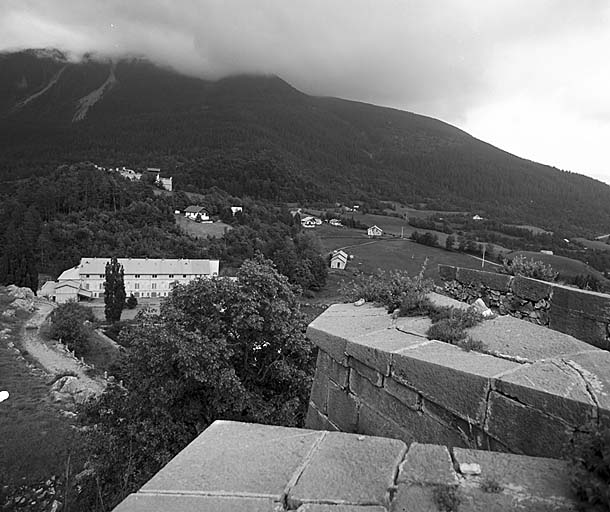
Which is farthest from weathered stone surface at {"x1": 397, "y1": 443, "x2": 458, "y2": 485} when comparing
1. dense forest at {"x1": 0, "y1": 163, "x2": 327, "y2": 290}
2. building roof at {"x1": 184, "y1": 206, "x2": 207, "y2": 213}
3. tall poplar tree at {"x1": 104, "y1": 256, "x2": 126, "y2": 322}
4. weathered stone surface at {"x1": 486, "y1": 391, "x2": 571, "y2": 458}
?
building roof at {"x1": 184, "y1": 206, "x2": 207, "y2": 213}

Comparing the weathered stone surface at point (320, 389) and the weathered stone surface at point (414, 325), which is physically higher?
the weathered stone surface at point (414, 325)

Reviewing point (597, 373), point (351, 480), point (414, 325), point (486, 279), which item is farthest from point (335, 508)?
point (486, 279)

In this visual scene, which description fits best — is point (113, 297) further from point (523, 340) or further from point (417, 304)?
point (523, 340)

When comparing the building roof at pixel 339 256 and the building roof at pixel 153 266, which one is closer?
the building roof at pixel 153 266

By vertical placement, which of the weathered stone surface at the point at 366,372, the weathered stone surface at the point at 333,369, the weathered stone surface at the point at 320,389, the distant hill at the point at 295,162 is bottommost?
the weathered stone surface at the point at 320,389

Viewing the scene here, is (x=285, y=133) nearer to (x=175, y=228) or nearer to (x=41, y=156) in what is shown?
(x=41, y=156)

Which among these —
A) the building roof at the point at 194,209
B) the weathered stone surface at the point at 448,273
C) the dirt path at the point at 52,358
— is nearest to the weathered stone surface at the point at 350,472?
the weathered stone surface at the point at 448,273

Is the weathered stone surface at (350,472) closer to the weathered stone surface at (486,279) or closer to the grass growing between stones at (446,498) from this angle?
the grass growing between stones at (446,498)
